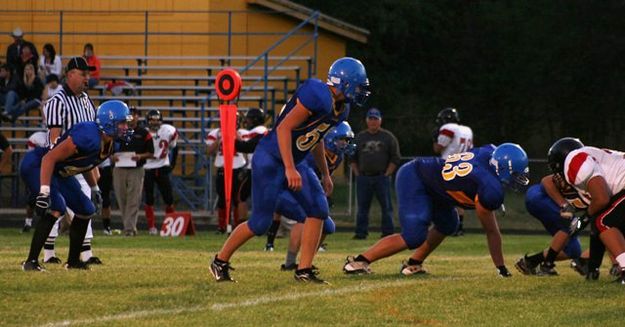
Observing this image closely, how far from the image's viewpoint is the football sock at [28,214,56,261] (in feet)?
37.2

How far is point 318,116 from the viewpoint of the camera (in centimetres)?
1023

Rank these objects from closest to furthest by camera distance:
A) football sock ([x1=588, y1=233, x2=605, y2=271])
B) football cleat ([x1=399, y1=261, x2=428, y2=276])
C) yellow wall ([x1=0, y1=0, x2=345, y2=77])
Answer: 1. football sock ([x1=588, y1=233, x2=605, y2=271])
2. football cleat ([x1=399, y1=261, x2=428, y2=276])
3. yellow wall ([x1=0, y1=0, x2=345, y2=77])

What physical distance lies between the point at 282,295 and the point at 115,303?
3.79 feet

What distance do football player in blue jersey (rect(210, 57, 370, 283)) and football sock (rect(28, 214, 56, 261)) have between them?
1713mm

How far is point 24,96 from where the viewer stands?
81.6 ft

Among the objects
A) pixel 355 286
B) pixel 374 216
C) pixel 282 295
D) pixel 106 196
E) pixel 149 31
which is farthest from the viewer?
pixel 149 31

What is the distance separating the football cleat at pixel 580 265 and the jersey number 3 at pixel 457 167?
144 centimetres

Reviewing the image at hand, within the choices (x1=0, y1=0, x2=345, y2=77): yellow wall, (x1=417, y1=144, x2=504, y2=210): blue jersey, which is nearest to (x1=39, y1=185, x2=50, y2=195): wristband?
(x1=417, y1=144, x2=504, y2=210): blue jersey

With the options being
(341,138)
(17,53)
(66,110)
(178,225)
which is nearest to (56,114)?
(66,110)

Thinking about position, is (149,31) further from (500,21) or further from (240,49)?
(500,21)

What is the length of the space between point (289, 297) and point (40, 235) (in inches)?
108

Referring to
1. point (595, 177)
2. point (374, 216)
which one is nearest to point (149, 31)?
point (374, 216)

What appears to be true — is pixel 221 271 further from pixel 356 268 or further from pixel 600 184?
pixel 600 184

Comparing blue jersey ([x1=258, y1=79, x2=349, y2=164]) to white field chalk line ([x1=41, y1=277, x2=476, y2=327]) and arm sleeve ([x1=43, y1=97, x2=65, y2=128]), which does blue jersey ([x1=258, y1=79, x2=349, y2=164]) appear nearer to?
white field chalk line ([x1=41, y1=277, x2=476, y2=327])
